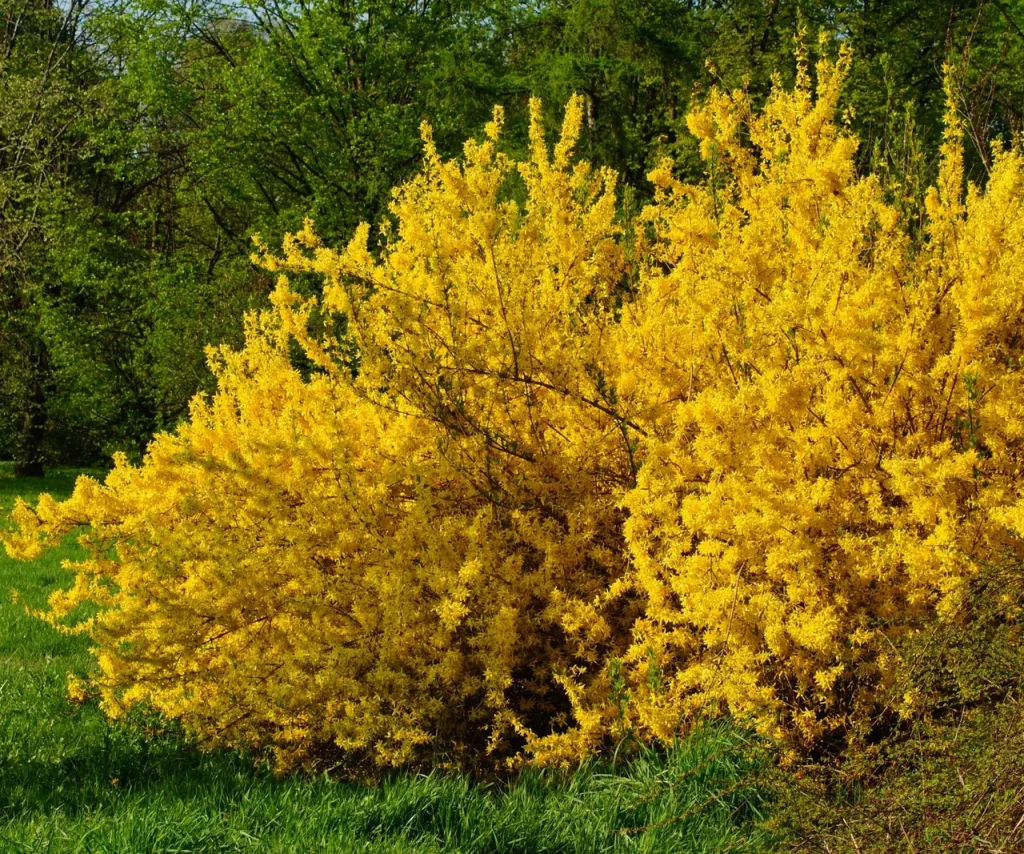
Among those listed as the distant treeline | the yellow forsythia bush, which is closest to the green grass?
the yellow forsythia bush

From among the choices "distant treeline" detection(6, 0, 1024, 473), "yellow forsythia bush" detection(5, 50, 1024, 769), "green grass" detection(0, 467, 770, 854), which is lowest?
"green grass" detection(0, 467, 770, 854)

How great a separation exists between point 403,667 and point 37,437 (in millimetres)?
15698

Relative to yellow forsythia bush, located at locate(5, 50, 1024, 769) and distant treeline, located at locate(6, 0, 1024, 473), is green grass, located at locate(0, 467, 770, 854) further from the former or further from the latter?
distant treeline, located at locate(6, 0, 1024, 473)

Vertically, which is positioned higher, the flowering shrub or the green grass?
the flowering shrub

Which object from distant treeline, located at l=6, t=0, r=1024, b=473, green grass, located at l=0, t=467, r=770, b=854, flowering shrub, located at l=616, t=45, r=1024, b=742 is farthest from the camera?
distant treeline, located at l=6, t=0, r=1024, b=473

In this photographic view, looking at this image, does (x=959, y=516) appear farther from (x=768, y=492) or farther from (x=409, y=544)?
(x=409, y=544)

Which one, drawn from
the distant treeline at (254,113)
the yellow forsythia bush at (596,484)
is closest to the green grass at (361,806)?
the yellow forsythia bush at (596,484)

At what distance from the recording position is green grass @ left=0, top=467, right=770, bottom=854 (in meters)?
3.14

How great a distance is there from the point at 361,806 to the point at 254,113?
12180mm

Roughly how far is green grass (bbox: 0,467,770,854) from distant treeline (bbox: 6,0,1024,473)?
8.37 metres

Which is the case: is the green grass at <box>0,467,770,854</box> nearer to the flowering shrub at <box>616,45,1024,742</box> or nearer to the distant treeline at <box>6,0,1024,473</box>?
the flowering shrub at <box>616,45,1024,742</box>

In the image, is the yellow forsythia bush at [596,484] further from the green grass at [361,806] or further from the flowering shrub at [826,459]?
the green grass at [361,806]

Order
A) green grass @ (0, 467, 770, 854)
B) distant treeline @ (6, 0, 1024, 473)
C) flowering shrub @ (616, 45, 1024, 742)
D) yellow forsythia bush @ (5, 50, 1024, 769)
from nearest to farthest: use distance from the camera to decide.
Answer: green grass @ (0, 467, 770, 854) → flowering shrub @ (616, 45, 1024, 742) → yellow forsythia bush @ (5, 50, 1024, 769) → distant treeline @ (6, 0, 1024, 473)

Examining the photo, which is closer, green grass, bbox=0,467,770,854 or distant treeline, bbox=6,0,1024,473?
green grass, bbox=0,467,770,854
